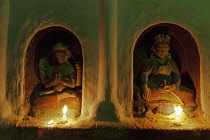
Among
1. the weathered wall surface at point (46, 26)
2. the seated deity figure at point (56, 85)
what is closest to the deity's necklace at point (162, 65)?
the weathered wall surface at point (46, 26)

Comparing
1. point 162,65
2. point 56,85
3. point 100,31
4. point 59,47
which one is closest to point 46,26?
point 59,47

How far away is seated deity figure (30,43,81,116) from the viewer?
3.69 metres

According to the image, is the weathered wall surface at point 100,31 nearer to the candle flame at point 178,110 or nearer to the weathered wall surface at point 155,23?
the weathered wall surface at point 155,23

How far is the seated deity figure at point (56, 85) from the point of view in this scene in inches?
145

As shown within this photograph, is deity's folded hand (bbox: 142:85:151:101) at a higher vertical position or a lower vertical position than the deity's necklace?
lower

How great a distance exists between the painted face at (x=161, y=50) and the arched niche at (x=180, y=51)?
0.21 meters

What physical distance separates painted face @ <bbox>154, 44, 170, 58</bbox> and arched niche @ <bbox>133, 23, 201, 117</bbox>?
21cm

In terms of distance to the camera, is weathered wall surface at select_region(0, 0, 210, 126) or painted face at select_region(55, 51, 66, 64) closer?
weathered wall surface at select_region(0, 0, 210, 126)

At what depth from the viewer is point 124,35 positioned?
3525 millimetres

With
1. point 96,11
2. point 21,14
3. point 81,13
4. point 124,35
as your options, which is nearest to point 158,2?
point 124,35

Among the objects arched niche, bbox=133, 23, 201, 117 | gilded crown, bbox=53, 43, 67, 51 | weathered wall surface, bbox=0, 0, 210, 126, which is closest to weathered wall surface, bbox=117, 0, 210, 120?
weathered wall surface, bbox=0, 0, 210, 126

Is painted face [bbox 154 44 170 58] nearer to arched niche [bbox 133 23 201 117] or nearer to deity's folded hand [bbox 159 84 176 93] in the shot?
arched niche [bbox 133 23 201 117]

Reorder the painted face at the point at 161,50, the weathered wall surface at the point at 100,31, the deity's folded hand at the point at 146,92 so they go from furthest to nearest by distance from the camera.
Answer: the painted face at the point at 161,50, the deity's folded hand at the point at 146,92, the weathered wall surface at the point at 100,31

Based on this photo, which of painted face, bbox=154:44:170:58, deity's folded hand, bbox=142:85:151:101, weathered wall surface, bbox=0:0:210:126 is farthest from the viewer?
painted face, bbox=154:44:170:58
